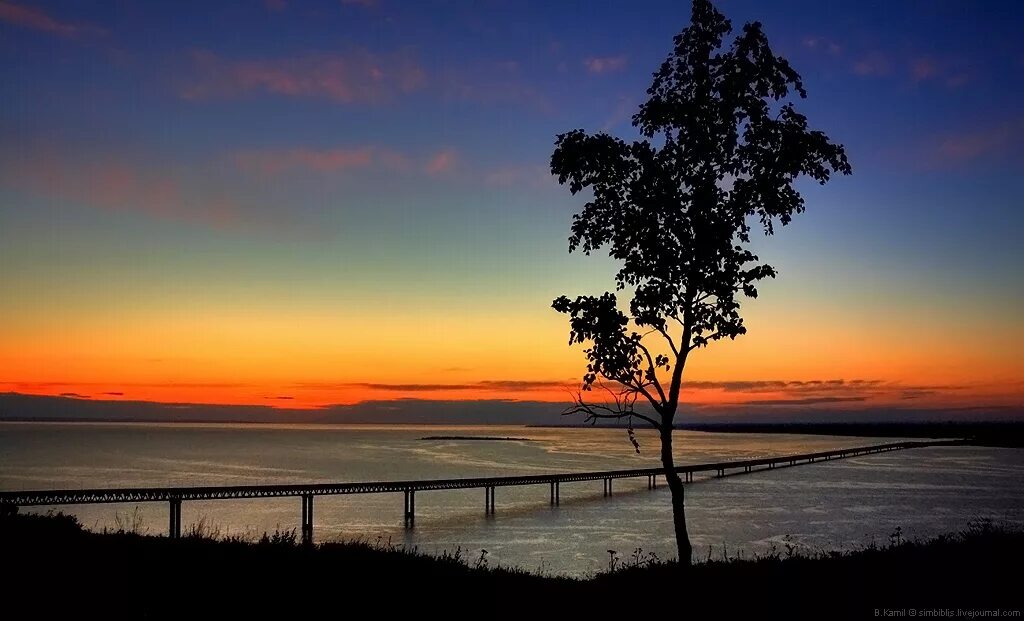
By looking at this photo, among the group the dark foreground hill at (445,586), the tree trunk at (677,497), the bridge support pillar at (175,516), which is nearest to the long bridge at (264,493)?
the bridge support pillar at (175,516)

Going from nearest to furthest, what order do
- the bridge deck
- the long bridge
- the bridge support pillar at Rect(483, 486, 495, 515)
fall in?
the long bridge < the bridge deck < the bridge support pillar at Rect(483, 486, 495, 515)

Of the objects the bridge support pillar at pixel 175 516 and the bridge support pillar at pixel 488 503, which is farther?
the bridge support pillar at pixel 488 503

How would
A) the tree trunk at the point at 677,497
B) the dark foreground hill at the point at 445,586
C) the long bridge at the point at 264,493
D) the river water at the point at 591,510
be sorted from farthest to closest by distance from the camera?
the long bridge at the point at 264,493 < the river water at the point at 591,510 < the tree trunk at the point at 677,497 < the dark foreground hill at the point at 445,586

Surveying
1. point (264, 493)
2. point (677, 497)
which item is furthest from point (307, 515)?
point (677, 497)

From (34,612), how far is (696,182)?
13936 millimetres

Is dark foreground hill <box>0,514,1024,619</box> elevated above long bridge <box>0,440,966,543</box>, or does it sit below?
above

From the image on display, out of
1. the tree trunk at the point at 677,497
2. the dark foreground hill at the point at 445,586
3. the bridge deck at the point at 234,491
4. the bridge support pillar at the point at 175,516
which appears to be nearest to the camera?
the dark foreground hill at the point at 445,586

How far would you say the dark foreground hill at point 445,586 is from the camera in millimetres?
12781

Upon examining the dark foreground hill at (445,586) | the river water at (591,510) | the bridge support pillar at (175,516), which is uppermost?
the dark foreground hill at (445,586)

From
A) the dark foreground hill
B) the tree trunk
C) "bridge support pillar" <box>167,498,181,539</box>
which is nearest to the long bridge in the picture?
"bridge support pillar" <box>167,498,181,539</box>

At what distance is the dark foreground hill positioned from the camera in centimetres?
1278

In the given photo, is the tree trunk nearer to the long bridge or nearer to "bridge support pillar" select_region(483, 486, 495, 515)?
the long bridge

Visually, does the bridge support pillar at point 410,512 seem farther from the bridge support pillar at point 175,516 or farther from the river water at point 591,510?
the bridge support pillar at point 175,516

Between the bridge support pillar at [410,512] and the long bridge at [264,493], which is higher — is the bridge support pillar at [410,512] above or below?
below
